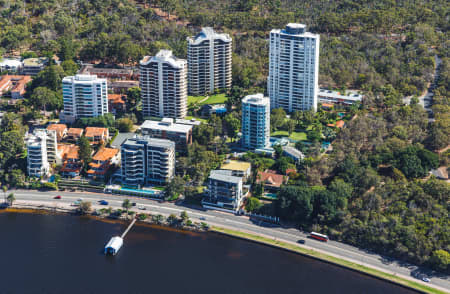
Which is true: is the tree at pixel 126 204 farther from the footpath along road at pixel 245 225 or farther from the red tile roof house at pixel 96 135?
the red tile roof house at pixel 96 135

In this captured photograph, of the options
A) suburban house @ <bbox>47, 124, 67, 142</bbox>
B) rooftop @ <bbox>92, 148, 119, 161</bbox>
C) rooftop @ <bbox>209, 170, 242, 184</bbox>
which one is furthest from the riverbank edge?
suburban house @ <bbox>47, 124, 67, 142</bbox>

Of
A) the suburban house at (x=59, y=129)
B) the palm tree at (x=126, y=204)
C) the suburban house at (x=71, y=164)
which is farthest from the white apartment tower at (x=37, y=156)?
the palm tree at (x=126, y=204)

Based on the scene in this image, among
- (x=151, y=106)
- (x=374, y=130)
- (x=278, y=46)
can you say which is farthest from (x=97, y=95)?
(x=374, y=130)

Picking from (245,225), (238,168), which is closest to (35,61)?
(238,168)

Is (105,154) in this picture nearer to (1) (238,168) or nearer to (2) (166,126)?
(2) (166,126)

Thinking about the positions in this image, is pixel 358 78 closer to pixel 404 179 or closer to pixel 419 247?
pixel 404 179

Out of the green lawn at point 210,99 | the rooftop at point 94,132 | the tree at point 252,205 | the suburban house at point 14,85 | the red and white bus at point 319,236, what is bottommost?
the red and white bus at point 319,236
